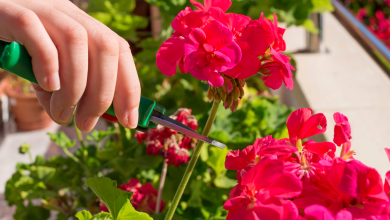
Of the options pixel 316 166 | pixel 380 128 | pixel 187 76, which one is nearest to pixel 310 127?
pixel 316 166

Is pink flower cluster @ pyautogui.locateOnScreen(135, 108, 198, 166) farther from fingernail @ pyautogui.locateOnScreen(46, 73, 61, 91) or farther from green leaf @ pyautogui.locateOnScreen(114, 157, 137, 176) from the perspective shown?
fingernail @ pyautogui.locateOnScreen(46, 73, 61, 91)

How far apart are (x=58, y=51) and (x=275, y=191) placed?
22cm

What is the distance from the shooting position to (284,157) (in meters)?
0.32

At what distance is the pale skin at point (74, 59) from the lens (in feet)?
0.86

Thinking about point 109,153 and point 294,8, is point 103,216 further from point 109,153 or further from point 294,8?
point 294,8

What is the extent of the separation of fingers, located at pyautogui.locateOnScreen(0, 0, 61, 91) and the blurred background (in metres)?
0.34

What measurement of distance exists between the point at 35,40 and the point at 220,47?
17cm

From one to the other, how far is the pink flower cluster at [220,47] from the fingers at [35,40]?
0.40ft

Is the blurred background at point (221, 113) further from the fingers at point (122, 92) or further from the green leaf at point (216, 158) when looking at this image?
the fingers at point (122, 92)

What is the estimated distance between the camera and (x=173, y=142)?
545 millimetres

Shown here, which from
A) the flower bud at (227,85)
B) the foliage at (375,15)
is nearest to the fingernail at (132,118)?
the flower bud at (227,85)

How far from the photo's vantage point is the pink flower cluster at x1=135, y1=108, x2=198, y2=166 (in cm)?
54

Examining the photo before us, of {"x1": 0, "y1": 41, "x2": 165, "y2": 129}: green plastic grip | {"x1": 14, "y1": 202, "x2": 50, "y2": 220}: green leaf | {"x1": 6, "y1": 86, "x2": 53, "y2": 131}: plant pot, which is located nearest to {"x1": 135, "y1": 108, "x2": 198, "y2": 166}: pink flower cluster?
{"x1": 0, "y1": 41, "x2": 165, "y2": 129}: green plastic grip

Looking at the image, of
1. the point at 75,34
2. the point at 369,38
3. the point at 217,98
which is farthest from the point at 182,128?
the point at 369,38
